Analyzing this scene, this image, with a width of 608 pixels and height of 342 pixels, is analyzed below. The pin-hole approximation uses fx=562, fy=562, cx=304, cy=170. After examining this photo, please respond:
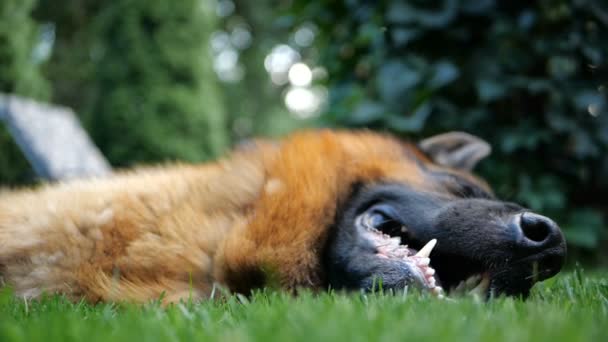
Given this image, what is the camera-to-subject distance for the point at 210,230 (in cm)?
244

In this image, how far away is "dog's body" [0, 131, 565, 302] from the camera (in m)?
2.22

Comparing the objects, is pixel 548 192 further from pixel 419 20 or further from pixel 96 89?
pixel 96 89

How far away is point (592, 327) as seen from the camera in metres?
1.25

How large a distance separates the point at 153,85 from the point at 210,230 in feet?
25.2

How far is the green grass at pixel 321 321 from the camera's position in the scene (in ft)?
3.84

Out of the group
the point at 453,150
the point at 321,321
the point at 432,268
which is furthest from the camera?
the point at 453,150

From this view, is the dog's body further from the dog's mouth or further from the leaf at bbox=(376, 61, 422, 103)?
the leaf at bbox=(376, 61, 422, 103)

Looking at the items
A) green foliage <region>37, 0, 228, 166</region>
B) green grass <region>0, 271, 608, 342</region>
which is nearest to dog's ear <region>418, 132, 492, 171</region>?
green grass <region>0, 271, 608, 342</region>

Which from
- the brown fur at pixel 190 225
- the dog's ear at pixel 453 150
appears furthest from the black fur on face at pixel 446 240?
the dog's ear at pixel 453 150

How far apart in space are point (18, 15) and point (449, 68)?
580cm

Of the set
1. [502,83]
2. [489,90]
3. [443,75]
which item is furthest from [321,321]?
[502,83]

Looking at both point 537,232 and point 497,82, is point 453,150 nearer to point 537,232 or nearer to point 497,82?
point 537,232

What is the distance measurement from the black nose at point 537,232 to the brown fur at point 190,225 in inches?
22.3

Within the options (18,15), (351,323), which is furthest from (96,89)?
(351,323)
